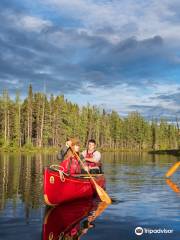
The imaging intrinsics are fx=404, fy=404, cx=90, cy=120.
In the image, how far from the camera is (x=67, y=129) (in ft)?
369

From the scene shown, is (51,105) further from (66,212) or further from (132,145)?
(66,212)

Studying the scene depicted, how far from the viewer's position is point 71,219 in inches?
543

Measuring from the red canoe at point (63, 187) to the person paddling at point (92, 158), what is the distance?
1763 mm

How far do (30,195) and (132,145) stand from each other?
130188 millimetres

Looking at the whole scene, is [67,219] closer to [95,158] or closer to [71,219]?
[71,219]

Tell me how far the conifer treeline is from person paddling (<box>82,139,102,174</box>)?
6554 cm

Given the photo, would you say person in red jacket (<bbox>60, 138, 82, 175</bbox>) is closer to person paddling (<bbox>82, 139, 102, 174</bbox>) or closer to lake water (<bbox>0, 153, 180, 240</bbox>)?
person paddling (<bbox>82, 139, 102, 174</bbox>)

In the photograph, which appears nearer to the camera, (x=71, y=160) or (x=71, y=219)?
(x=71, y=219)

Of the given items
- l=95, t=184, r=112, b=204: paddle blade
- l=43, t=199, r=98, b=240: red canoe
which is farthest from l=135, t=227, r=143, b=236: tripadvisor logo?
l=95, t=184, r=112, b=204: paddle blade

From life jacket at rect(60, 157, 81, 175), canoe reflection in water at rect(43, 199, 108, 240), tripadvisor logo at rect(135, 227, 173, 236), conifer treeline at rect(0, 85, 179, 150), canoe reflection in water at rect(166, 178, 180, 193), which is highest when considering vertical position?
conifer treeline at rect(0, 85, 179, 150)

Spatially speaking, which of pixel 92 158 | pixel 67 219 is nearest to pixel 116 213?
pixel 67 219

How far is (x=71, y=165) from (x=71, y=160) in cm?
33

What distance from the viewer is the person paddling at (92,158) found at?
20203 millimetres

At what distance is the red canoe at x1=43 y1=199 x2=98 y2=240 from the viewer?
11.9 metres
